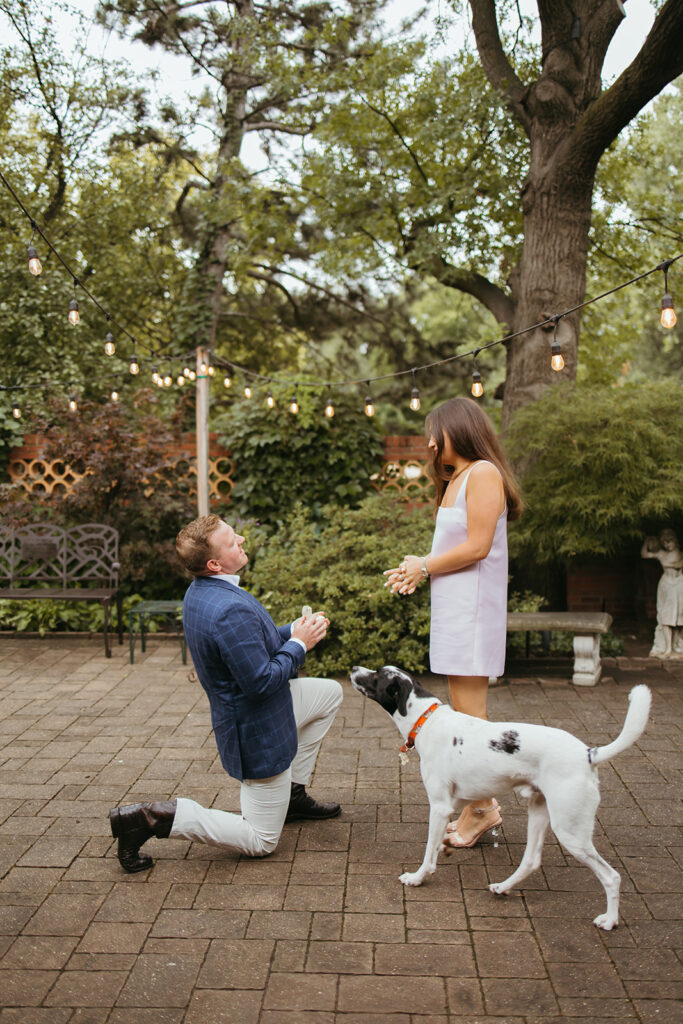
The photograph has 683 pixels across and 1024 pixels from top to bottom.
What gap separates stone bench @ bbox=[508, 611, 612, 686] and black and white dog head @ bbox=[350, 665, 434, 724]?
297 centimetres

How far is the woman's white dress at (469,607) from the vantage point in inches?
127

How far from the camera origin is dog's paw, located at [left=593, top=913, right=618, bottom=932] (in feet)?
9.21

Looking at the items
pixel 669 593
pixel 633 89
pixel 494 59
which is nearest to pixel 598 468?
pixel 669 593

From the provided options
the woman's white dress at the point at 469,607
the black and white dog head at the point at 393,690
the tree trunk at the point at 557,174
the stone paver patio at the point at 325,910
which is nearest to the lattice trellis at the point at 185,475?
the tree trunk at the point at 557,174

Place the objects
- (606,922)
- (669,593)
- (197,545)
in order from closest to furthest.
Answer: (606,922) < (197,545) < (669,593)

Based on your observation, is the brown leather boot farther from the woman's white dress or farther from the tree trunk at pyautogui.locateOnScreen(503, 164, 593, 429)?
the tree trunk at pyautogui.locateOnScreen(503, 164, 593, 429)

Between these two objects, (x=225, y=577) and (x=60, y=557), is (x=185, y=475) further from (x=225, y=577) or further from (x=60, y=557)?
(x=225, y=577)

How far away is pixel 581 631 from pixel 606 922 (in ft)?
10.8

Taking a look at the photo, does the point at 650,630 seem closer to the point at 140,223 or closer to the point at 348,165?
the point at 348,165

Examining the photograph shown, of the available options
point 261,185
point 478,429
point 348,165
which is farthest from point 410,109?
point 478,429

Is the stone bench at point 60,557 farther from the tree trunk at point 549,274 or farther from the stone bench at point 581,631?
the tree trunk at point 549,274

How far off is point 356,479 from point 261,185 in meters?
4.69

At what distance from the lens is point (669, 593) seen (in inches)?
250

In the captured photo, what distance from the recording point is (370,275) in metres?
12.2
